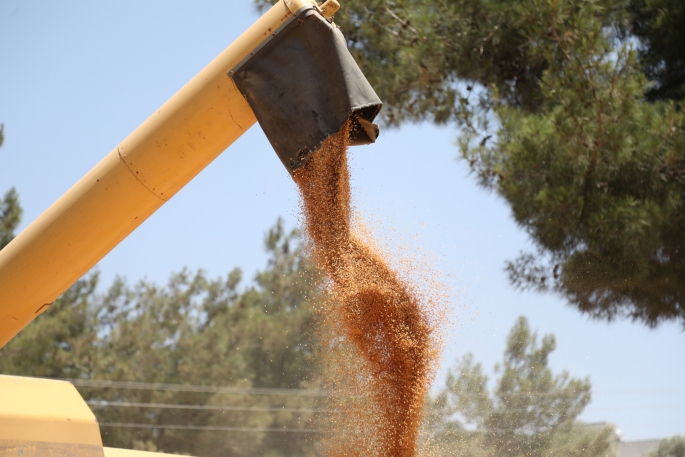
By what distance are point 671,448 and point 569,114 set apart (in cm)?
390

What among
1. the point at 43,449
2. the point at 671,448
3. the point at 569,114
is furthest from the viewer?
the point at 671,448

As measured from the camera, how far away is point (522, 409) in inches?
271

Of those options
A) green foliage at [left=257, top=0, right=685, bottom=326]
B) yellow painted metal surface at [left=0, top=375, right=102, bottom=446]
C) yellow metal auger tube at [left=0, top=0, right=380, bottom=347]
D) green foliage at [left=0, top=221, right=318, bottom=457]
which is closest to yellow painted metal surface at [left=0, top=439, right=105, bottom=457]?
yellow painted metal surface at [left=0, top=375, right=102, bottom=446]

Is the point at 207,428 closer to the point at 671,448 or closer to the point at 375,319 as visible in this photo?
the point at 671,448

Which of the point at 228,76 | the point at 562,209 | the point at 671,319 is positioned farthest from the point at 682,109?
the point at 228,76

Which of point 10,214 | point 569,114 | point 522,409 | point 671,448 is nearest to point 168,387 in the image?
point 10,214

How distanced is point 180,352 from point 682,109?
992 centimetres

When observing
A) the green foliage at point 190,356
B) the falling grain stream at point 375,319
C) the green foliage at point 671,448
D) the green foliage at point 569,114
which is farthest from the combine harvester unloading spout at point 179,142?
the green foliage at point 190,356

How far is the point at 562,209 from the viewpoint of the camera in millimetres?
5488

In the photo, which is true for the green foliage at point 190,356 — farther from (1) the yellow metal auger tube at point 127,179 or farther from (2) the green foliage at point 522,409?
(1) the yellow metal auger tube at point 127,179

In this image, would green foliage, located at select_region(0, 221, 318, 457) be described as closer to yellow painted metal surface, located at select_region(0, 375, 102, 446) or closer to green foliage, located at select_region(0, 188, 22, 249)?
green foliage, located at select_region(0, 188, 22, 249)

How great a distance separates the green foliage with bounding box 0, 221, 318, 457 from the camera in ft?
38.2

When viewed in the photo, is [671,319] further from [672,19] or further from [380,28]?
[380,28]

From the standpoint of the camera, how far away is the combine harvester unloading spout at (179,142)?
2.15 metres
